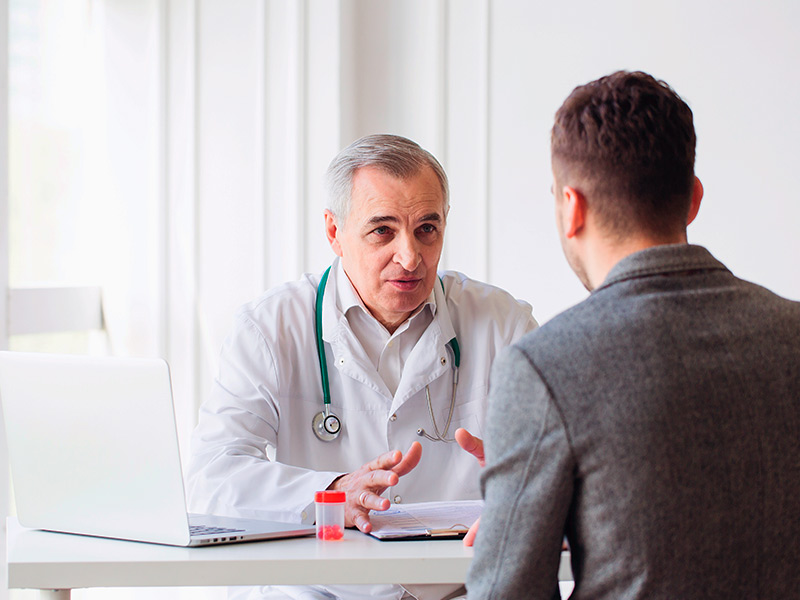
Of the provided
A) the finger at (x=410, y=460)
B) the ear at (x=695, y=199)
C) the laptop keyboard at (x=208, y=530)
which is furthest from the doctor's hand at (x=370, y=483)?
the ear at (x=695, y=199)

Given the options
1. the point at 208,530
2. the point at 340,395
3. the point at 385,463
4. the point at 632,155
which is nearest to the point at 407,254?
the point at 340,395

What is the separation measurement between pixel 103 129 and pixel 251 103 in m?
0.58

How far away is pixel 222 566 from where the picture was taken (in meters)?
1.42

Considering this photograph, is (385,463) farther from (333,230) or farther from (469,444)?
(333,230)

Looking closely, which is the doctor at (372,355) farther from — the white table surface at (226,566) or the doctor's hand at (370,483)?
the white table surface at (226,566)

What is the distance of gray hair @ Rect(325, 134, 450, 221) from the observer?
2.31 meters

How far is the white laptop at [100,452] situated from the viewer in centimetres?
147

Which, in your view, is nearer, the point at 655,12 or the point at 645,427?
the point at 645,427

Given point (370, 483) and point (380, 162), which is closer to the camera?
point (370, 483)

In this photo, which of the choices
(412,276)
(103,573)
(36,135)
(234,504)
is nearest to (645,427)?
(103,573)

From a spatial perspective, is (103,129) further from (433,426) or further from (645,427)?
(645,427)

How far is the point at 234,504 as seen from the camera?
6.43 feet

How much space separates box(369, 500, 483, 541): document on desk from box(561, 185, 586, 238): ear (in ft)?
2.11

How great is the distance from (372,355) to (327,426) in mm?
226
